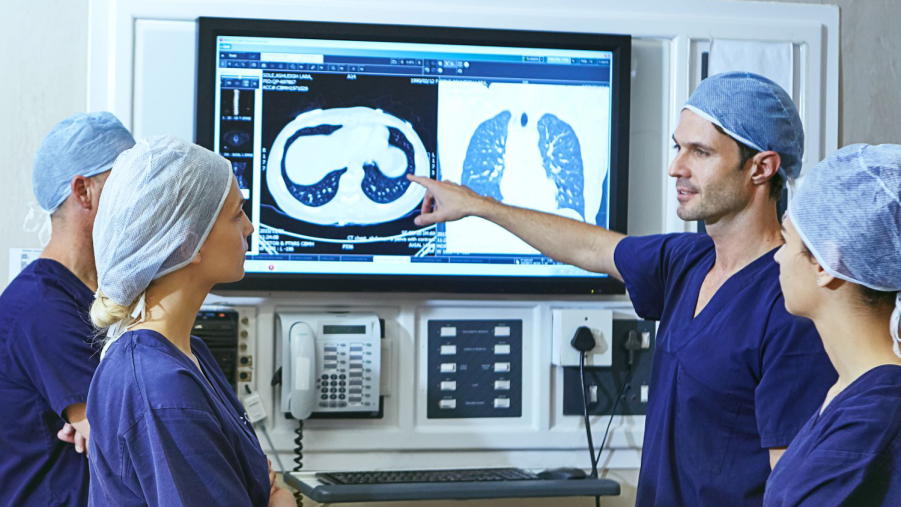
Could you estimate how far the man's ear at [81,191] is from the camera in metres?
1.76

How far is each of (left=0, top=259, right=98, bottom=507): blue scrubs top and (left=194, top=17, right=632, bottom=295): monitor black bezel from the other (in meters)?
0.59

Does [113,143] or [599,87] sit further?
[599,87]

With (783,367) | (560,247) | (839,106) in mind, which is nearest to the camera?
(783,367)

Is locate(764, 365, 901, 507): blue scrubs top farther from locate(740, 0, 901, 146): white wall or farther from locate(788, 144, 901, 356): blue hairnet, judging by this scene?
locate(740, 0, 901, 146): white wall

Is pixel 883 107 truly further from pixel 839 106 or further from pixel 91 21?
pixel 91 21

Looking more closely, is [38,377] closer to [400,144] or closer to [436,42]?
[400,144]

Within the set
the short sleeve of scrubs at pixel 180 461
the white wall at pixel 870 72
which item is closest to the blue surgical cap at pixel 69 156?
the short sleeve of scrubs at pixel 180 461

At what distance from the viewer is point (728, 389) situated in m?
1.59

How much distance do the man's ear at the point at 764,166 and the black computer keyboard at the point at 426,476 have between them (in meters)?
0.92

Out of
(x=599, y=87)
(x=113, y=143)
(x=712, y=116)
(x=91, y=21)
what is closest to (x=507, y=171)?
(x=599, y=87)

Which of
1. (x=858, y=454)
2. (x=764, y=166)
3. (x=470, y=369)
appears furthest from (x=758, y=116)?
(x=470, y=369)

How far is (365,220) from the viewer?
2.27 metres

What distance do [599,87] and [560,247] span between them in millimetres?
538

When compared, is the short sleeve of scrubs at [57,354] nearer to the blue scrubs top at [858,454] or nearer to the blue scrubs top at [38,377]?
the blue scrubs top at [38,377]
